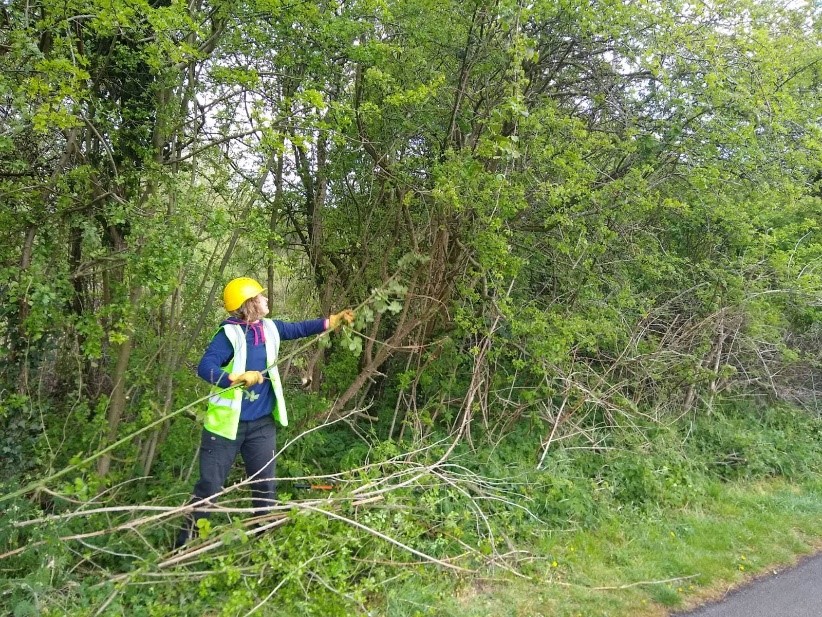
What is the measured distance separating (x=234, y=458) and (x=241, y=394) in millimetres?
546

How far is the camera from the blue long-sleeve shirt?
10.9 ft

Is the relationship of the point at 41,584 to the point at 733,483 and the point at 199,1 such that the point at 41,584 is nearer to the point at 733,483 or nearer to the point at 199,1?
the point at 199,1

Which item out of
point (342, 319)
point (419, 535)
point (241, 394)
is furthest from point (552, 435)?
point (241, 394)

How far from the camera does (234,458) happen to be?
368 cm

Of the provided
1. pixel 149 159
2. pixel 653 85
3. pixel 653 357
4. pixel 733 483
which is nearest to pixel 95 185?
pixel 149 159

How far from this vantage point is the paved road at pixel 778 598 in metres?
3.61

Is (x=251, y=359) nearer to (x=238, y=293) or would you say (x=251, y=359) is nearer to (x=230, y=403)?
(x=230, y=403)

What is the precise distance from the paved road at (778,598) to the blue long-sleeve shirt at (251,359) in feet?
10.4

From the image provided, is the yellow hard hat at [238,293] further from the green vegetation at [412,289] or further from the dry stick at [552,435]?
the dry stick at [552,435]

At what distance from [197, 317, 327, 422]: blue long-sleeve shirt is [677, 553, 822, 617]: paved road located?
3.16m

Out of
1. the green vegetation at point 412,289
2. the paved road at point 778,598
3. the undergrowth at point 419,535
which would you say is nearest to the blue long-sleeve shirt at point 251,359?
the green vegetation at point 412,289

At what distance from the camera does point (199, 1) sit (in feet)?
12.9

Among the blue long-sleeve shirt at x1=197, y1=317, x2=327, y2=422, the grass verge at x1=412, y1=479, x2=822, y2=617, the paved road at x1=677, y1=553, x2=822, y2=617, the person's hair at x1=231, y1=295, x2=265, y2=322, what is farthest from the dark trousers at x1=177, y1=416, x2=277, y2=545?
the paved road at x1=677, y1=553, x2=822, y2=617

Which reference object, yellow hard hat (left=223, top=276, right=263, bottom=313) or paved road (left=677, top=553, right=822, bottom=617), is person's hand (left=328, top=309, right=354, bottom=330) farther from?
paved road (left=677, top=553, right=822, bottom=617)
